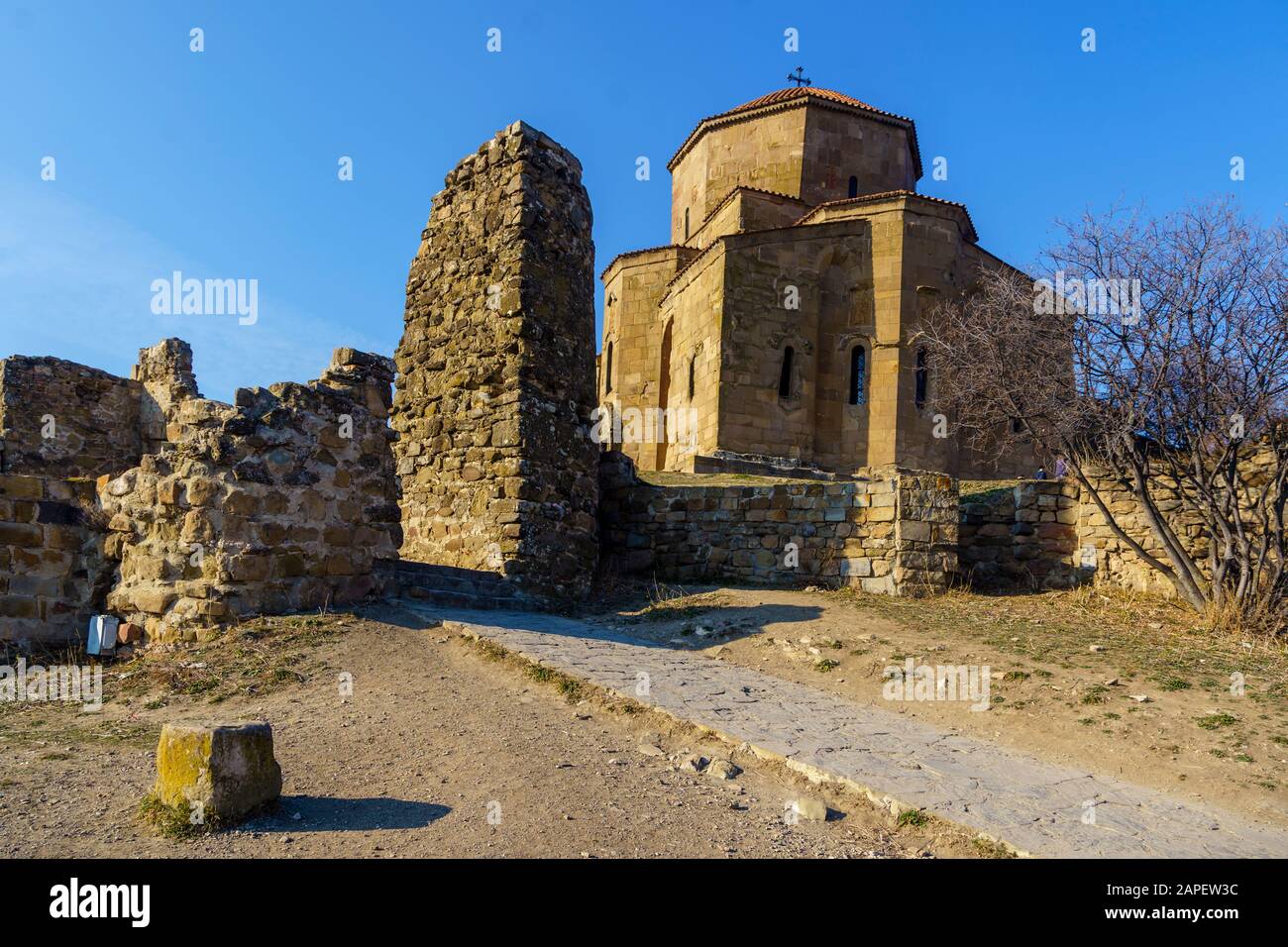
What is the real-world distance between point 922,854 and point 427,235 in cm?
1019

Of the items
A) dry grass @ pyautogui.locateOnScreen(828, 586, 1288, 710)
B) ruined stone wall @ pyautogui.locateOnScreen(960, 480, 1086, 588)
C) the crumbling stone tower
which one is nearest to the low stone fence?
dry grass @ pyautogui.locateOnScreen(828, 586, 1288, 710)

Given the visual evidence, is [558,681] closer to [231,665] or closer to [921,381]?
[231,665]

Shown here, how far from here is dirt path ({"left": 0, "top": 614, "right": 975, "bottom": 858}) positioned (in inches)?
141

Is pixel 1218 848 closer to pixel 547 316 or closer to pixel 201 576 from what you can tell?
pixel 201 576

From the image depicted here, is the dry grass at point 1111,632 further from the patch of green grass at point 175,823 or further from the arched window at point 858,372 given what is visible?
the arched window at point 858,372

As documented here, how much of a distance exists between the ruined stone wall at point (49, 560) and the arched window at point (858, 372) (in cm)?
1864

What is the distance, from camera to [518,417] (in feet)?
32.4

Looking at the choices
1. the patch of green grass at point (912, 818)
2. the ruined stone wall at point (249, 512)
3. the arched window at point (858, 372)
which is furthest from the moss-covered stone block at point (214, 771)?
the arched window at point (858, 372)

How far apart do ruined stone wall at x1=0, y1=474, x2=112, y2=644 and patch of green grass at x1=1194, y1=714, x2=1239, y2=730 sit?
836 cm

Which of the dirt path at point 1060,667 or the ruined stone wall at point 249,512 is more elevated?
the ruined stone wall at point 249,512

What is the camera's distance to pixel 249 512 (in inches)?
273

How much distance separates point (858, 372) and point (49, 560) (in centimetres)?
1929

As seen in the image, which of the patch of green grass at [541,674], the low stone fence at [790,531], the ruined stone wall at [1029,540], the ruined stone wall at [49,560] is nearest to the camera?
the patch of green grass at [541,674]

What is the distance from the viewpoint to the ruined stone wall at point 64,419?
1112cm
